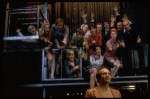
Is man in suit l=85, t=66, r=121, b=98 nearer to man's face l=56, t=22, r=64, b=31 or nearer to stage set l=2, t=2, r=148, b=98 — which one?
stage set l=2, t=2, r=148, b=98

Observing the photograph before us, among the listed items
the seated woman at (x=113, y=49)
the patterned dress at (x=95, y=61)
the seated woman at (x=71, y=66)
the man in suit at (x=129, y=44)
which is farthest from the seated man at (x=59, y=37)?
the man in suit at (x=129, y=44)

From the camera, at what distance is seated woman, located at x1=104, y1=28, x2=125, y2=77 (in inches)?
235

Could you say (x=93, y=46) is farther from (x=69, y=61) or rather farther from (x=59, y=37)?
(x=59, y=37)

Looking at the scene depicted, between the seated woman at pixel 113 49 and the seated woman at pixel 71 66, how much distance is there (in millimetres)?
1065

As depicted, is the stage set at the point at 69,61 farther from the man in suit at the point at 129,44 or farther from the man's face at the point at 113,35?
the man's face at the point at 113,35

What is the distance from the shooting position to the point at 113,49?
6.06 metres

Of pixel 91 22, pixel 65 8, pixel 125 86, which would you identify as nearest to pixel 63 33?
pixel 91 22

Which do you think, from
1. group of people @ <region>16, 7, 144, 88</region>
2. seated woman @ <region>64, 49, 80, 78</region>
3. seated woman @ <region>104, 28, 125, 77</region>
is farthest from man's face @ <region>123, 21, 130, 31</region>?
seated woman @ <region>64, 49, 80, 78</region>

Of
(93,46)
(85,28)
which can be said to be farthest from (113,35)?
(85,28)

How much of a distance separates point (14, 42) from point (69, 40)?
2.07m

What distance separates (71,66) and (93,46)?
104 centimetres

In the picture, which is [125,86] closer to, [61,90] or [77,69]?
[77,69]

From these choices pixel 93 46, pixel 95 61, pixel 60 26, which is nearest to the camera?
pixel 95 61

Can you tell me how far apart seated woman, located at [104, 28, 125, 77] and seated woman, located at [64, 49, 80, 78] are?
1.07 metres
